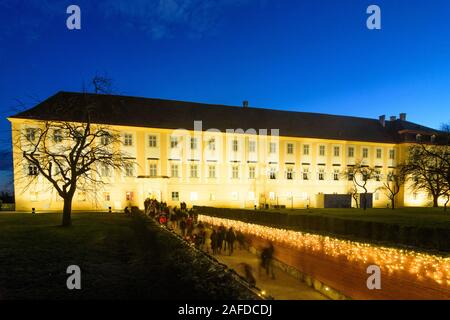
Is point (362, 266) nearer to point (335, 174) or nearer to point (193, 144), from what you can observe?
point (193, 144)

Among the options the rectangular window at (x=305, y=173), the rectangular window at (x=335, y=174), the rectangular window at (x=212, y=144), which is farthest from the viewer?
the rectangular window at (x=335, y=174)

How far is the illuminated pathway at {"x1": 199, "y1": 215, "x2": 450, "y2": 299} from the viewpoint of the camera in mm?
7691

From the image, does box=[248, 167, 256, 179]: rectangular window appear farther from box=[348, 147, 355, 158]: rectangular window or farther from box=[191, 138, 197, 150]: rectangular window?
box=[348, 147, 355, 158]: rectangular window

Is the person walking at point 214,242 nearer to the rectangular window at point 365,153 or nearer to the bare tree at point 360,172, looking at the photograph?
the bare tree at point 360,172

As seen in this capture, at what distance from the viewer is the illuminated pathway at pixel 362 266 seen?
769 centimetres

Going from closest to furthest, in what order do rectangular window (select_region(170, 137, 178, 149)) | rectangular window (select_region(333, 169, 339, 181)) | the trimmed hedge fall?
1. the trimmed hedge
2. rectangular window (select_region(170, 137, 178, 149))
3. rectangular window (select_region(333, 169, 339, 181))

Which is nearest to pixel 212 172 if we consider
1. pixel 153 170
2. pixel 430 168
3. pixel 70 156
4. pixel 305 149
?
pixel 153 170

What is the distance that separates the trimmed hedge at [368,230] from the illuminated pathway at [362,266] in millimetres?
→ 2547

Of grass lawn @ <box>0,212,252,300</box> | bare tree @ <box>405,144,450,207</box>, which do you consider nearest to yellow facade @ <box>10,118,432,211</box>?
bare tree @ <box>405,144,450,207</box>

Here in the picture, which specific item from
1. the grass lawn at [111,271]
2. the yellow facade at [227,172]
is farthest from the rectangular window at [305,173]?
the grass lawn at [111,271]

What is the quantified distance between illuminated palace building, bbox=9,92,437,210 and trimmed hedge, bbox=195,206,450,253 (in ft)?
50.7
